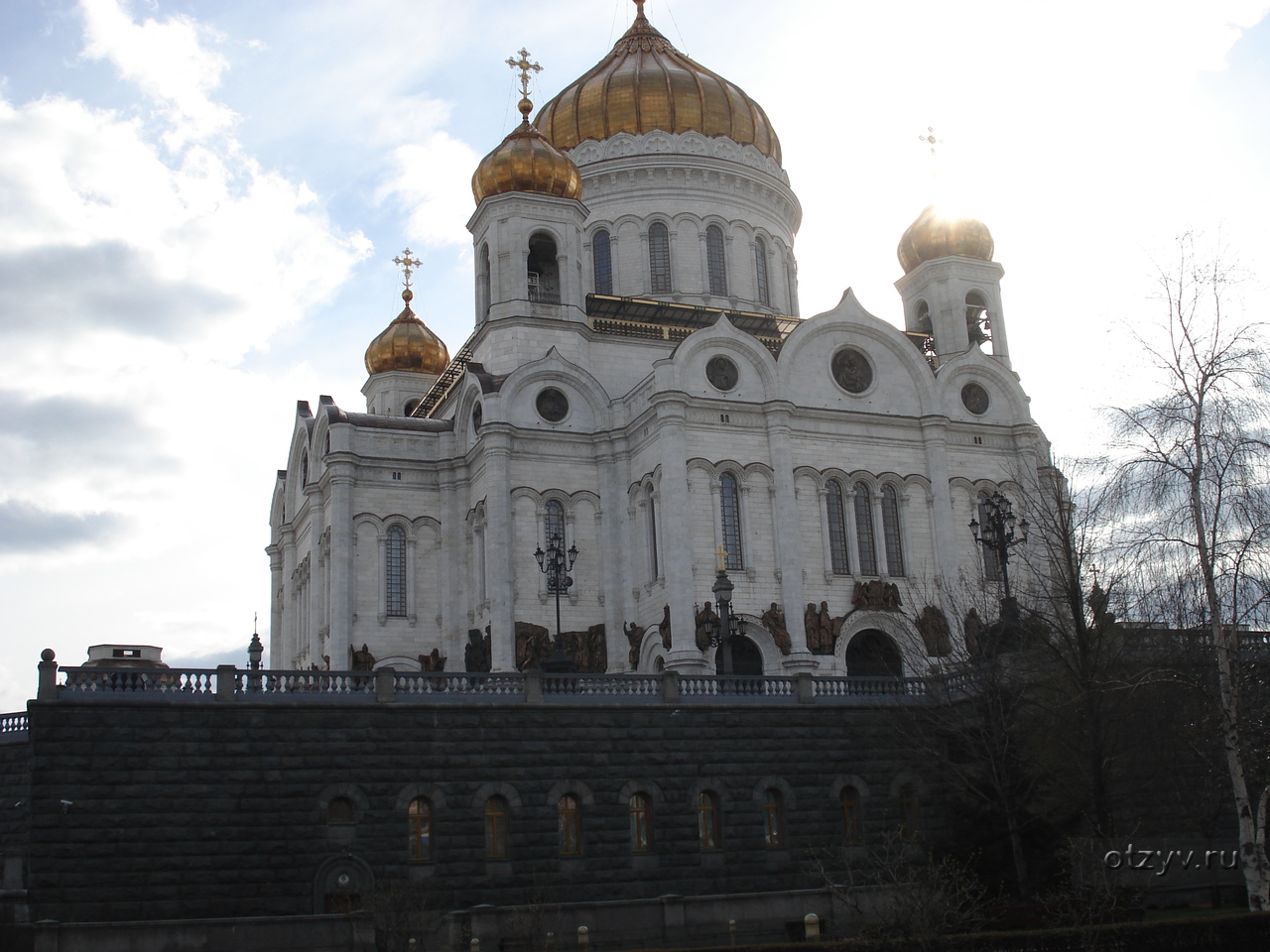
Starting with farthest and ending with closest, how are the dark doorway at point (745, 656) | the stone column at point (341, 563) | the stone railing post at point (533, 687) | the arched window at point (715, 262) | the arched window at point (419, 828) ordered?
the arched window at point (715, 262) → the stone column at point (341, 563) → the dark doorway at point (745, 656) → the stone railing post at point (533, 687) → the arched window at point (419, 828)

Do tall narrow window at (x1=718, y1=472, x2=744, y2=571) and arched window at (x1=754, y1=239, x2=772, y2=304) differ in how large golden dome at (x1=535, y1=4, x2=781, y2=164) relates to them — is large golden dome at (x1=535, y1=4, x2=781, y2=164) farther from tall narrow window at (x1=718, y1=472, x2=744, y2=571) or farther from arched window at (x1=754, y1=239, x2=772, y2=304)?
tall narrow window at (x1=718, y1=472, x2=744, y2=571)

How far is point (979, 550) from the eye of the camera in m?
38.3

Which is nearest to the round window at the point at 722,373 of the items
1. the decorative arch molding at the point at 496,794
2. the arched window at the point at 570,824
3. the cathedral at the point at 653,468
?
the cathedral at the point at 653,468

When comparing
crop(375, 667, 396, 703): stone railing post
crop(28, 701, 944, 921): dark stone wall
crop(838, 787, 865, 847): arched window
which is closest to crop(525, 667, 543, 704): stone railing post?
crop(28, 701, 944, 921): dark stone wall

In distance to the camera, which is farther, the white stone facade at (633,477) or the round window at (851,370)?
the round window at (851,370)

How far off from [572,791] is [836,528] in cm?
1379

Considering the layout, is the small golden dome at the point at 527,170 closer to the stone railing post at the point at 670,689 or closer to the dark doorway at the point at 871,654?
the dark doorway at the point at 871,654

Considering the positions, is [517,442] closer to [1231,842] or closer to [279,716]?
[279,716]

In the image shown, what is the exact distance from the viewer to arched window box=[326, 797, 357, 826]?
81.0ft

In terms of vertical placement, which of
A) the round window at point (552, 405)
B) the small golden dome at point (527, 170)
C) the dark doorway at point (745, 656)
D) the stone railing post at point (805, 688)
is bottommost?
the stone railing post at point (805, 688)

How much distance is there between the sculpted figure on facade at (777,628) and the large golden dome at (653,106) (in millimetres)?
19443

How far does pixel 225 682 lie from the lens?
24.8 m

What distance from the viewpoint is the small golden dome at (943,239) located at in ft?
148

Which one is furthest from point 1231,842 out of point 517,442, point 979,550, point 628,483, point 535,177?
point 535,177
